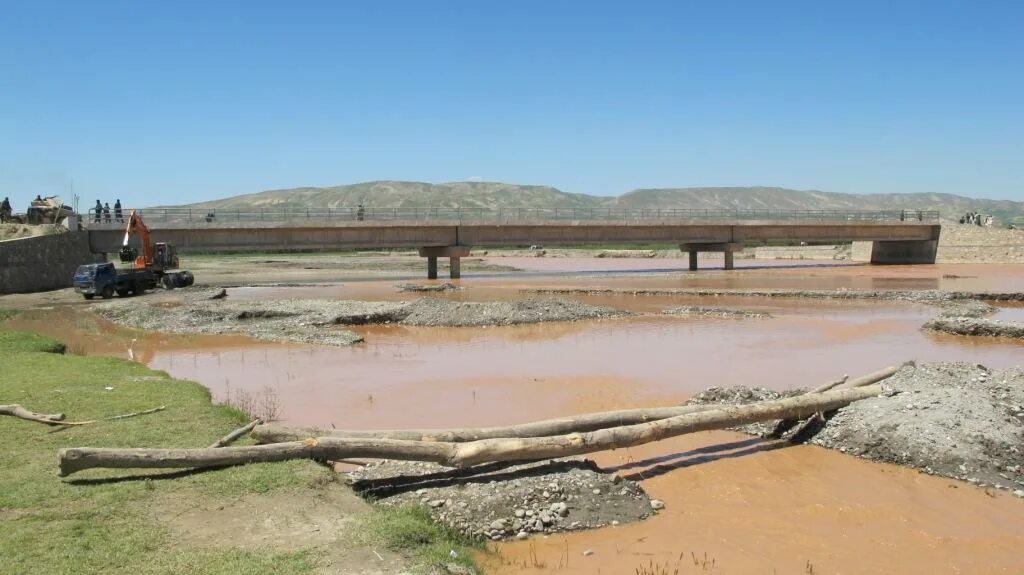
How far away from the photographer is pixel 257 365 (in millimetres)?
22234

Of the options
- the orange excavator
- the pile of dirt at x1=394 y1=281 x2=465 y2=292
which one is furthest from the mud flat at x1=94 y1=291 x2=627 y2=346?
the pile of dirt at x1=394 y1=281 x2=465 y2=292

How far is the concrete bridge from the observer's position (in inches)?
2085

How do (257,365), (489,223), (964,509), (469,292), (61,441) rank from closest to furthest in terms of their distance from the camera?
1. (964,509)
2. (61,441)
3. (257,365)
4. (469,292)
5. (489,223)

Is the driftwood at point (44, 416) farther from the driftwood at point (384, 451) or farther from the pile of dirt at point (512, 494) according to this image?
the pile of dirt at point (512, 494)

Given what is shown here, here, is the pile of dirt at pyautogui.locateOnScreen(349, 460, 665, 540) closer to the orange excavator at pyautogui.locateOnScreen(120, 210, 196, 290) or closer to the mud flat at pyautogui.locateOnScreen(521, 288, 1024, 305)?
the mud flat at pyautogui.locateOnScreen(521, 288, 1024, 305)

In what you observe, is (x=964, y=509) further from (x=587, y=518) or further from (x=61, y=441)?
(x=61, y=441)

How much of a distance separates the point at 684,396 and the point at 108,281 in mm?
35967

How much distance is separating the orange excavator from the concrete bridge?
3.96m

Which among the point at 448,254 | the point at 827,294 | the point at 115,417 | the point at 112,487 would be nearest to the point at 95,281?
the point at 448,254

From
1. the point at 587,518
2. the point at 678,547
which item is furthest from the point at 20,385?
the point at 678,547

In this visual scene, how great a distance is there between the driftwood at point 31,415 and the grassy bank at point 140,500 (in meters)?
0.14

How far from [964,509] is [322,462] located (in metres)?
8.72

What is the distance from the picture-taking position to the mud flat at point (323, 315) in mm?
30094

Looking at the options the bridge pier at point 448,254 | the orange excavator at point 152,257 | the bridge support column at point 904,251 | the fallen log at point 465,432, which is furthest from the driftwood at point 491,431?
the bridge support column at point 904,251
